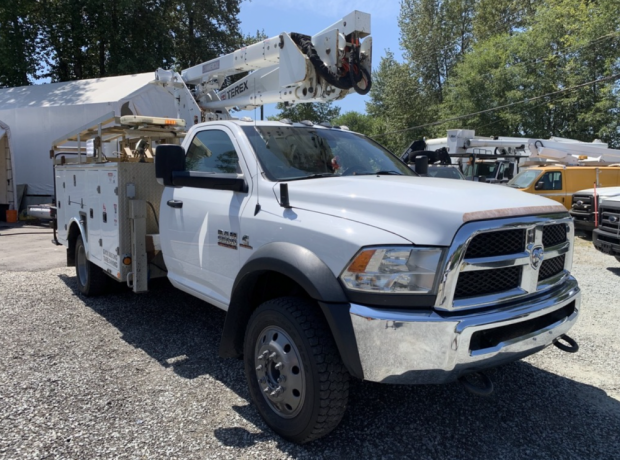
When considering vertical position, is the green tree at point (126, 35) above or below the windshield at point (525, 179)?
above

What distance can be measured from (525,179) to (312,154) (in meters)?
11.8

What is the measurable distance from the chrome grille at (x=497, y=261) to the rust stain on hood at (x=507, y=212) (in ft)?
0.09

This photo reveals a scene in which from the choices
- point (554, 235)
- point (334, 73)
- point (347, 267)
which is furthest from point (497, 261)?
point (334, 73)

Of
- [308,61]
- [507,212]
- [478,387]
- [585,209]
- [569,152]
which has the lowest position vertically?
[478,387]

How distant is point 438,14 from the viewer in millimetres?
38062

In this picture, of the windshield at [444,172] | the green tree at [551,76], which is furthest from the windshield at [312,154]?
the green tree at [551,76]

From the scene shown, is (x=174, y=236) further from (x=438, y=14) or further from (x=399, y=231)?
(x=438, y=14)

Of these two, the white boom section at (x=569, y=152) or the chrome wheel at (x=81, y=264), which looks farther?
the white boom section at (x=569, y=152)

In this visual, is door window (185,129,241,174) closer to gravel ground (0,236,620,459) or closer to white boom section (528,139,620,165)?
gravel ground (0,236,620,459)

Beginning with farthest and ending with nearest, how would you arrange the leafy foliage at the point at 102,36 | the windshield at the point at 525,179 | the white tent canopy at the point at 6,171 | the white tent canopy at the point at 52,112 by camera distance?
1. the leafy foliage at the point at 102,36
2. the white tent canopy at the point at 52,112
3. the white tent canopy at the point at 6,171
4. the windshield at the point at 525,179

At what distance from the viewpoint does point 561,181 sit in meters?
13.4

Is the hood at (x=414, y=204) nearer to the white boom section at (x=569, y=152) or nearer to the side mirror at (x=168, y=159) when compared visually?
the side mirror at (x=168, y=159)

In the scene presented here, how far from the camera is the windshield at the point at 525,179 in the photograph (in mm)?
13414

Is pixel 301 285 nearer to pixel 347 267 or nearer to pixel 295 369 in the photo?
pixel 347 267
